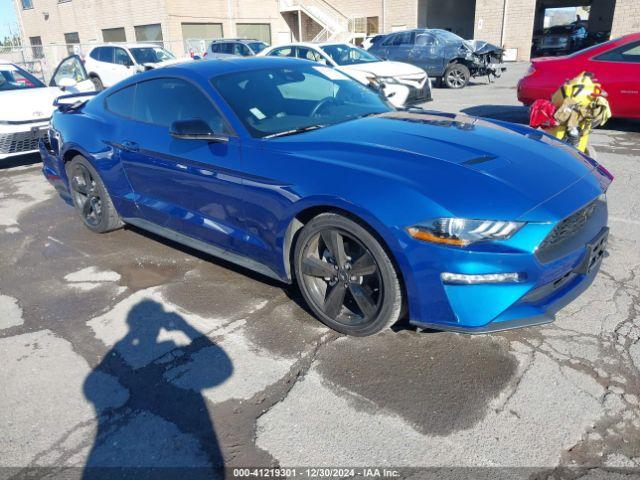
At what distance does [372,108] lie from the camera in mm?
4137

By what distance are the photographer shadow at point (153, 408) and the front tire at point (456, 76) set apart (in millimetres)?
13637

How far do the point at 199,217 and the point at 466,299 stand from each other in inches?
80.6

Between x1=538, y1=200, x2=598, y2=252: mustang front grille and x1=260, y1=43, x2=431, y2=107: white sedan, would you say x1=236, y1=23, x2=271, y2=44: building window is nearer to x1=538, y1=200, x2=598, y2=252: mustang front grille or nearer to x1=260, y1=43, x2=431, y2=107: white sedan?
x1=260, y1=43, x2=431, y2=107: white sedan

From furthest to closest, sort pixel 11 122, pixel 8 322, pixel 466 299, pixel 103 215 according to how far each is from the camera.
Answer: pixel 11 122
pixel 103 215
pixel 8 322
pixel 466 299

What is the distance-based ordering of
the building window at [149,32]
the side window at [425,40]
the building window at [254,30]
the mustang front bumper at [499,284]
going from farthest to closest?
the building window at [254,30] < the building window at [149,32] < the side window at [425,40] < the mustang front bumper at [499,284]

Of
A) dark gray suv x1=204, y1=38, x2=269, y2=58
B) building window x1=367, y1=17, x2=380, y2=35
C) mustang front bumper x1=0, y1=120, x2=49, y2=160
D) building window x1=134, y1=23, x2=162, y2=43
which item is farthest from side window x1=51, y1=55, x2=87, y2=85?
building window x1=367, y1=17, x2=380, y2=35

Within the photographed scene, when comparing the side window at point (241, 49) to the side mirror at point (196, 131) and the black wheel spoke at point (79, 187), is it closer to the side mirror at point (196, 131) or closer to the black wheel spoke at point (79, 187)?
the black wheel spoke at point (79, 187)

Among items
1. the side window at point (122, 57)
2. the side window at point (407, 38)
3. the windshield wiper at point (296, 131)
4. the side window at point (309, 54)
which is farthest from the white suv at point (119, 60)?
the windshield wiper at point (296, 131)

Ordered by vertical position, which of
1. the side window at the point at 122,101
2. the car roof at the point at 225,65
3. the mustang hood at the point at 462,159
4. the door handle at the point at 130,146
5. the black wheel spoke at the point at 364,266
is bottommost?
the black wheel spoke at the point at 364,266

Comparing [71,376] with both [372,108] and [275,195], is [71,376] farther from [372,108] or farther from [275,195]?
[372,108]

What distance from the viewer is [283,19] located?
3412 centimetres

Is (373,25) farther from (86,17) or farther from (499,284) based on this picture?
(499,284)

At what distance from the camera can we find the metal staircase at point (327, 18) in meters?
32.7

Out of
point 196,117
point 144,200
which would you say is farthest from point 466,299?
point 144,200
